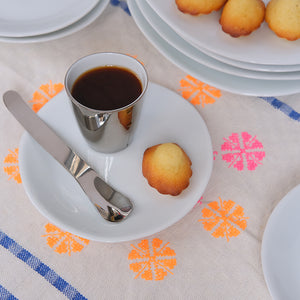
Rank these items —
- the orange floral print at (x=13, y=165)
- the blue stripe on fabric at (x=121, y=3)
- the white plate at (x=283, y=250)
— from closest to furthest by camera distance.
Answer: the white plate at (x=283, y=250) < the orange floral print at (x=13, y=165) < the blue stripe on fabric at (x=121, y=3)

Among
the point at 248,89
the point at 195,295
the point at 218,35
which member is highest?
the point at 218,35

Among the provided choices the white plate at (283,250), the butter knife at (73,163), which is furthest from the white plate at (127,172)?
the white plate at (283,250)

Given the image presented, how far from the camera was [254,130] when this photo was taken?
2.16 ft

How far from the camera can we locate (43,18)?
0.68m

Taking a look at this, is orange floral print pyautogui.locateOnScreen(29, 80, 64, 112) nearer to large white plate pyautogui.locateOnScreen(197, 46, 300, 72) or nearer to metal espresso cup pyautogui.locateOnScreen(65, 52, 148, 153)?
metal espresso cup pyautogui.locateOnScreen(65, 52, 148, 153)

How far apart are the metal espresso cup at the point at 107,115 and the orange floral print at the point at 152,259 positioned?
0.56ft

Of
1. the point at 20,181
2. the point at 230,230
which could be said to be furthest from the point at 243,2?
the point at 20,181

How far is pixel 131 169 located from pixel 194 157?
106mm

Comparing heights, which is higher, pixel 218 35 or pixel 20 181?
pixel 218 35

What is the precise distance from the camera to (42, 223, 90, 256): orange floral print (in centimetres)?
54

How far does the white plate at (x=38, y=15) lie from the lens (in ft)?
2.11

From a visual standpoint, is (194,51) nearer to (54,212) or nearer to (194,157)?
(194,157)

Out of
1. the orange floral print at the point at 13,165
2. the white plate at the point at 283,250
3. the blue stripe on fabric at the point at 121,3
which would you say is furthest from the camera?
the blue stripe on fabric at the point at 121,3

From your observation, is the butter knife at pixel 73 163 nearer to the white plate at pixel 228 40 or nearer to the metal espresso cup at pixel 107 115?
the metal espresso cup at pixel 107 115
